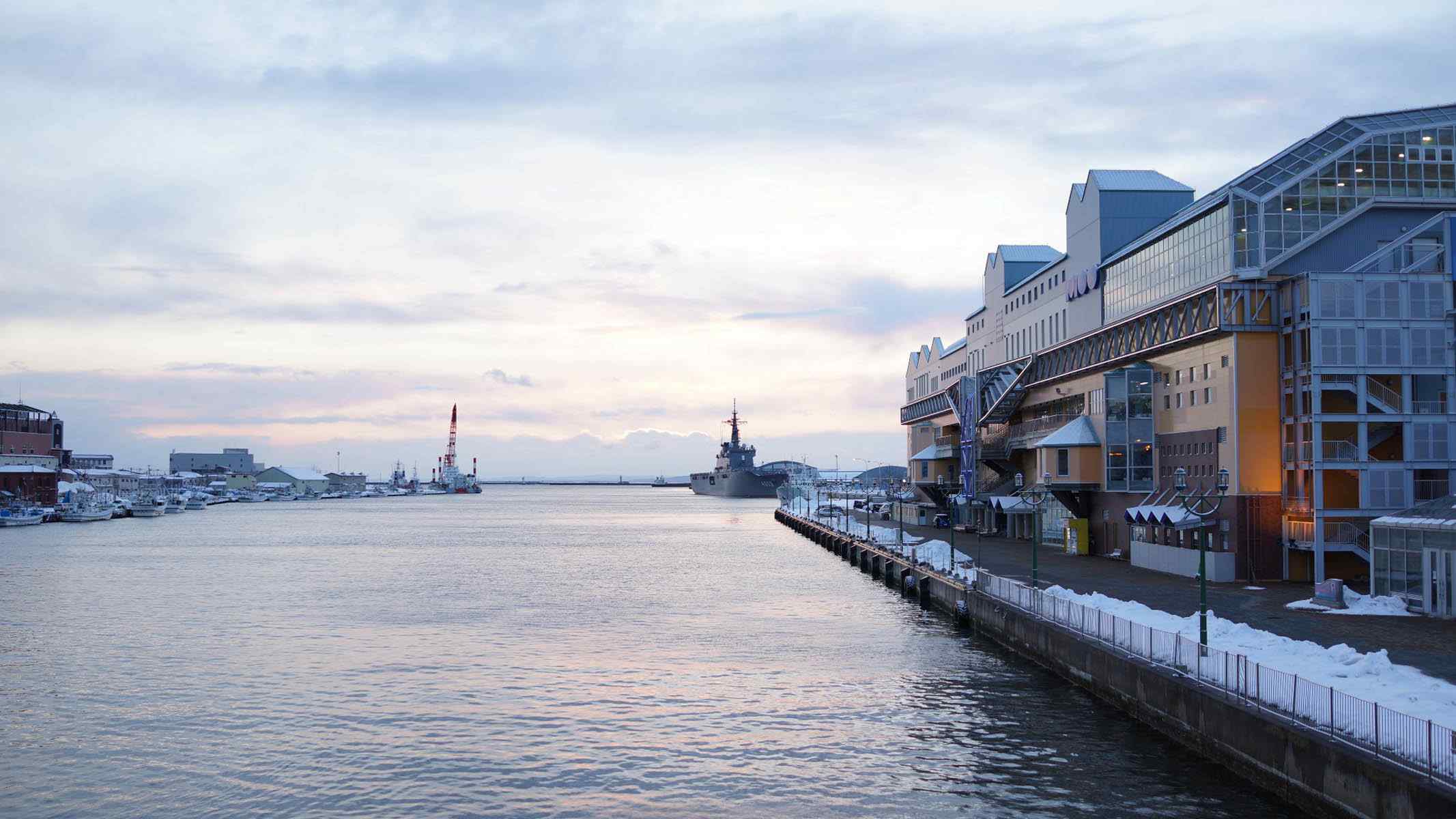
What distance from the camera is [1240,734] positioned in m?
21.9

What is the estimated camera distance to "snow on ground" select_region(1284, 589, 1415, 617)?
1339 inches

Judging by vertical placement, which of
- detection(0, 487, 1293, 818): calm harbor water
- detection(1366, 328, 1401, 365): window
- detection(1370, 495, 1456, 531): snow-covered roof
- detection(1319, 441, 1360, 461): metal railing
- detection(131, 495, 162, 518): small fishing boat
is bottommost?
detection(0, 487, 1293, 818): calm harbor water

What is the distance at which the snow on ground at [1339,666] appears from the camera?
2014cm

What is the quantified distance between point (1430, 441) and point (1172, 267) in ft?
44.4

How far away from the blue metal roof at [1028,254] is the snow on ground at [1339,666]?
56.4m

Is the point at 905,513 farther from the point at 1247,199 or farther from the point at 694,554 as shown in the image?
the point at 1247,199

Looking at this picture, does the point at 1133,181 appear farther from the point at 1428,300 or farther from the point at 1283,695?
the point at 1283,695

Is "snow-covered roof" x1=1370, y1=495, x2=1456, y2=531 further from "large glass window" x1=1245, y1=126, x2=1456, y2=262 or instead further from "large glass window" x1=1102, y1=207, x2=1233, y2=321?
"large glass window" x1=1245, y1=126, x2=1456, y2=262

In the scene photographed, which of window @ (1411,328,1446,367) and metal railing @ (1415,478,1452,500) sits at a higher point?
window @ (1411,328,1446,367)

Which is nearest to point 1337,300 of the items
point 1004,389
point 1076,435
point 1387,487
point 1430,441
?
point 1430,441


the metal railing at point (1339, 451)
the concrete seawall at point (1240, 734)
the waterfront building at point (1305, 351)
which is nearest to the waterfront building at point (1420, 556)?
the waterfront building at point (1305, 351)

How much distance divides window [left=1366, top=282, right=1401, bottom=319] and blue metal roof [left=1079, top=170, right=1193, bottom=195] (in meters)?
19.9

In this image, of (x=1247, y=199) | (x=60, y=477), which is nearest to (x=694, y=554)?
(x=1247, y=199)

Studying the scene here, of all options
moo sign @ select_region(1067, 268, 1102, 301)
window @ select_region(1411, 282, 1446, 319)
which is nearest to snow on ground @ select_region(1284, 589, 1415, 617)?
window @ select_region(1411, 282, 1446, 319)
